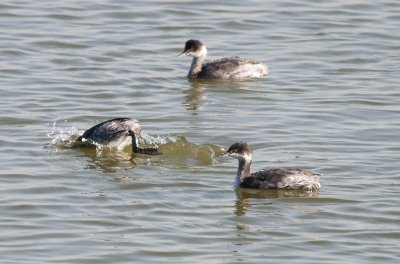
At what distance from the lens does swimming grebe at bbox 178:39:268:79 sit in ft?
66.6

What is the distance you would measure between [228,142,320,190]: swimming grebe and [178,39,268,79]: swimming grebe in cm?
547

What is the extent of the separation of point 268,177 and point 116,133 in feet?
7.77

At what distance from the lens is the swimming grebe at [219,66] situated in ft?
66.6

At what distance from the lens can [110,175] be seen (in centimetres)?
1523

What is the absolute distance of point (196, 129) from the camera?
678 inches

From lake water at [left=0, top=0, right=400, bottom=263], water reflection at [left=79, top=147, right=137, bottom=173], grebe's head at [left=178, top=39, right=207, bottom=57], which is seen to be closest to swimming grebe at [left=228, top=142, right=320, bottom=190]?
lake water at [left=0, top=0, right=400, bottom=263]

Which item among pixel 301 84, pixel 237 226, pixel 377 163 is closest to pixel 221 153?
pixel 377 163

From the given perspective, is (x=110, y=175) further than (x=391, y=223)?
Yes

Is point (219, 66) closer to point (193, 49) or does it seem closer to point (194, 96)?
point (193, 49)

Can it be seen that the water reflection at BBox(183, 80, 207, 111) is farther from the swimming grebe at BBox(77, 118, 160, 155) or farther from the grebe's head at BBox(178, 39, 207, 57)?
the swimming grebe at BBox(77, 118, 160, 155)

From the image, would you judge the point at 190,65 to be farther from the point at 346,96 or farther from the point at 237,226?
the point at 237,226

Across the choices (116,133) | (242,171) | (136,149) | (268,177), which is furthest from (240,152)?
(116,133)

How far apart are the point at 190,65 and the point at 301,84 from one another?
237cm

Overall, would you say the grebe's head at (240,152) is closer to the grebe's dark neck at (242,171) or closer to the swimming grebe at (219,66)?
the grebe's dark neck at (242,171)
